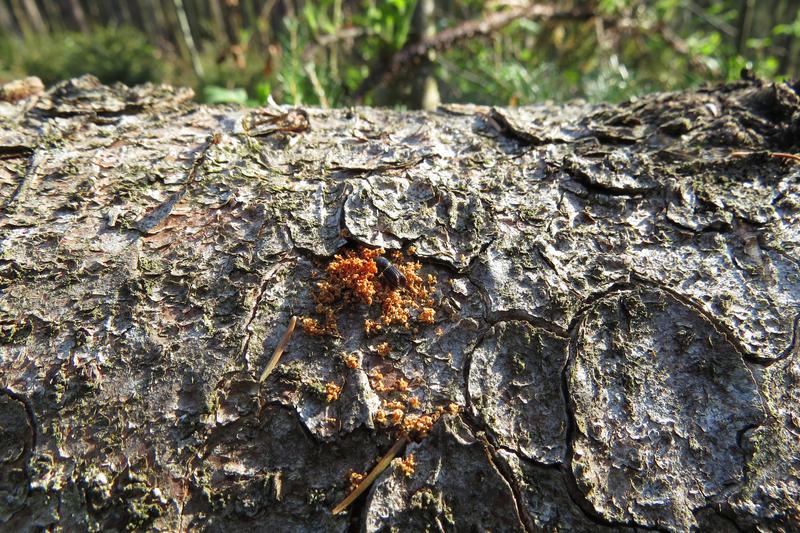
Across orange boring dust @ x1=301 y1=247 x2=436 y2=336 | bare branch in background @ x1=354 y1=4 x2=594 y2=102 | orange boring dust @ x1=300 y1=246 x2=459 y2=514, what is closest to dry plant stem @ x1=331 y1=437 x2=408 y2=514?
orange boring dust @ x1=300 y1=246 x2=459 y2=514

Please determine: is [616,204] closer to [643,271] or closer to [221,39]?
[643,271]

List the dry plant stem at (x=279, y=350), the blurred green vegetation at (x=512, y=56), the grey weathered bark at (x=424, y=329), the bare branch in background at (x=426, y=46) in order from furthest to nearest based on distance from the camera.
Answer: the bare branch in background at (x=426, y=46), the blurred green vegetation at (x=512, y=56), the dry plant stem at (x=279, y=350), the grey weathered bark at (x=424, y=329)

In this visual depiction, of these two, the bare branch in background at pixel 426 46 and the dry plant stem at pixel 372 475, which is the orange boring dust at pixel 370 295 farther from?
the bare branch in background at pixel 426 46

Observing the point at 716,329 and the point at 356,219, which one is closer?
the point at 716,329

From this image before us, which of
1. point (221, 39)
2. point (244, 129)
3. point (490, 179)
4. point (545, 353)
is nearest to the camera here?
point (545, 353)

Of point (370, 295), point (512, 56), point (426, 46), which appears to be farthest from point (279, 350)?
point (512, 56)

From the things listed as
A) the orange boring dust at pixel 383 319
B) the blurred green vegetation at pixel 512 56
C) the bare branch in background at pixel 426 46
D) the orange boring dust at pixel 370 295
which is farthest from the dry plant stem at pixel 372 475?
the bare branch in background at pixel 426 46

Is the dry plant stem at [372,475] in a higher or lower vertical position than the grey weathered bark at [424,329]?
lower

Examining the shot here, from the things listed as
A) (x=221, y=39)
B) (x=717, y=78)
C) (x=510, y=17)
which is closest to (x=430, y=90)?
(x=510, y=17)

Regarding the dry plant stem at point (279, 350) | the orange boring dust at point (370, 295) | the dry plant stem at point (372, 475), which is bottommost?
the dry plant stem at point (372, 475)
